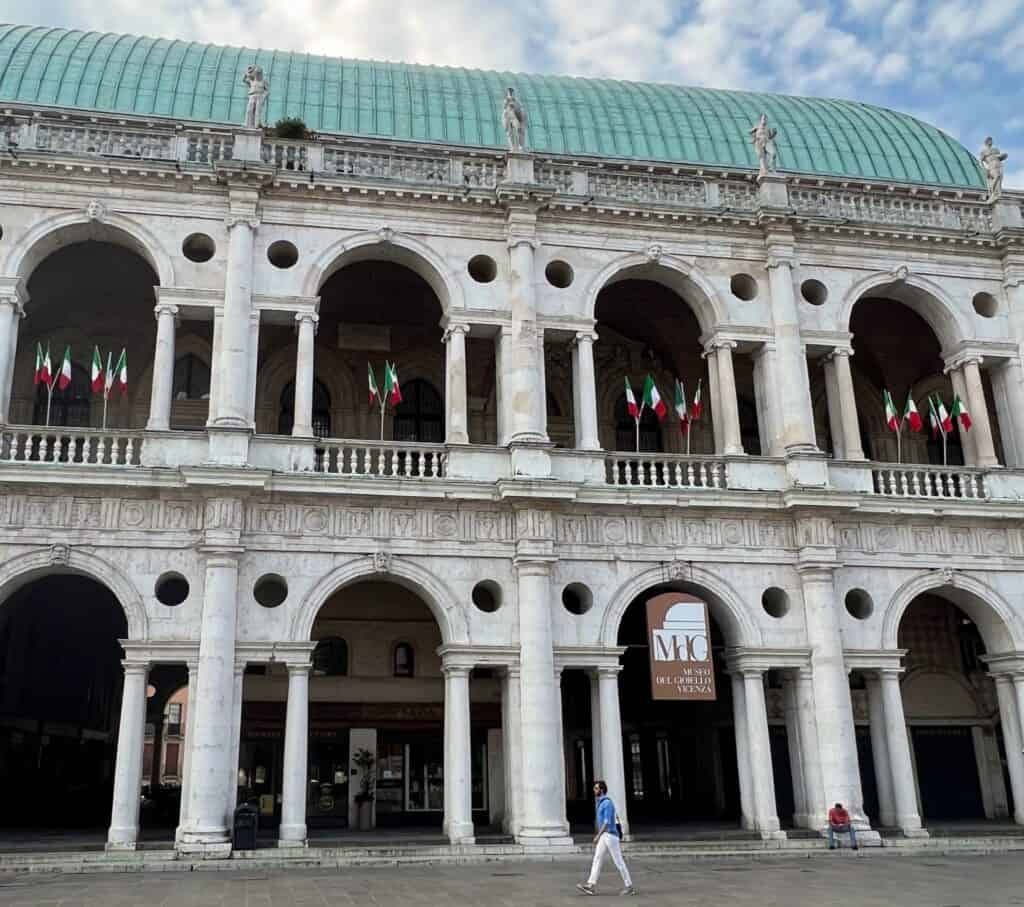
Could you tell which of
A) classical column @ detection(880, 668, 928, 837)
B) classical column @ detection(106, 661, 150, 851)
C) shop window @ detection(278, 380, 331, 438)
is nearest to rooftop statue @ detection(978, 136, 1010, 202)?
classical column @ detection(880, 668, 928, 837)

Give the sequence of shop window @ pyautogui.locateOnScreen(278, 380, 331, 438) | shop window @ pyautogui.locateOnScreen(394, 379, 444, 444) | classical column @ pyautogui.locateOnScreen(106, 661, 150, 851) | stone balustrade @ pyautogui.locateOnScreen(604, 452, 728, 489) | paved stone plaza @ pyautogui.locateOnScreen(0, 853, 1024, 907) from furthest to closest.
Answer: shop window @ pyautogui.locateOnScreen(394, 379, 444, 444), shop window @ pyautogui.locateOnScreen(278, 380, 331, 438), stone balustrade @ pyautogui.locateOnScreen(604, 452, 728, 489), classical column @ pyautogui.locateOnScreen(106, 661, 150, 851), paved stone plaza @ pyautogui.locateOnScreen(0, 853, 1024, 907)

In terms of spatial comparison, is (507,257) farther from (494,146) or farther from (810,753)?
(810,753)

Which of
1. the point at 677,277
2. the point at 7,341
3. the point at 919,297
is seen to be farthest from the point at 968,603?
the point at 7,341

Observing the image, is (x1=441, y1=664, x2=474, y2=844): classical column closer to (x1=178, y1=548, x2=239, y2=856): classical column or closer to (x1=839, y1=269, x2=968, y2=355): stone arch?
(x1=178, y1=548, x2=239, y2=856): classical column

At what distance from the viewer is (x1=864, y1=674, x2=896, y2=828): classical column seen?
21.4 m

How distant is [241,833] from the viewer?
1812 centimetres

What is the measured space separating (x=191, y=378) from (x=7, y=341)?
228 inches

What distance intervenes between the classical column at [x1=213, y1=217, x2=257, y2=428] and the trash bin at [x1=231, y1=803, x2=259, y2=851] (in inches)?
292

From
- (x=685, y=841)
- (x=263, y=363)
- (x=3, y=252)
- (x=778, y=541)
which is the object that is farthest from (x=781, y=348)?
(x=3, y=252)

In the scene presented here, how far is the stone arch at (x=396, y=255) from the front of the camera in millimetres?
22188

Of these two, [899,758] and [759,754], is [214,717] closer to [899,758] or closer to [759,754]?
[759,754]

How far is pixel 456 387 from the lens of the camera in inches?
861

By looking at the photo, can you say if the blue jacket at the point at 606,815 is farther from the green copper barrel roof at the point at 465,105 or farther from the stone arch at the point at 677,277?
the green copper barrel roof at the point at 465,105

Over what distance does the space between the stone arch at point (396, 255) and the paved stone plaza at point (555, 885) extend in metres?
11.9
